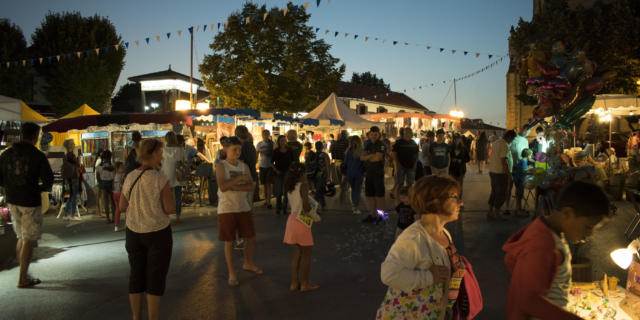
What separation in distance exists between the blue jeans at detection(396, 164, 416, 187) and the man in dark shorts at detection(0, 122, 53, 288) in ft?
22.5

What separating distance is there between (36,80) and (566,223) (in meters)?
36.3

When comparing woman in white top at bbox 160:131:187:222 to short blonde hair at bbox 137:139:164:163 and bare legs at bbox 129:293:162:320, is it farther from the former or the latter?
bare legs at bbox 129:293:162:320

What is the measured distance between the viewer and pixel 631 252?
3914 mm

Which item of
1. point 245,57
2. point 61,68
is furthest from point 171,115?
point 61,68

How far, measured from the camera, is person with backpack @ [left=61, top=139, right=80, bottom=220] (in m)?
9.56

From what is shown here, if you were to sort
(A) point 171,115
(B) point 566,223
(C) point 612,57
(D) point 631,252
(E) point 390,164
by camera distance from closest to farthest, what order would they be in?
(B) point 566,223, (D) point 631,252, (A) point 171,115, (E) point 390,164, (C) point 612,57

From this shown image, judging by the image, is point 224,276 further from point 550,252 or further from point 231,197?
point 550,252

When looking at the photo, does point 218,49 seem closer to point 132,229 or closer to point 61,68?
point 61,68

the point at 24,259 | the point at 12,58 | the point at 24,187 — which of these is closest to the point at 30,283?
the point at 24,259

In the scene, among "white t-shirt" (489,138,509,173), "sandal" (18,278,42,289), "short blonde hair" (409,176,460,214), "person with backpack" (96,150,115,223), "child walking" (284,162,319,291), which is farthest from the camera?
"person with backpack" (96,150,115,223)

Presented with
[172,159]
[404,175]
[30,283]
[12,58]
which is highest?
[12,58]

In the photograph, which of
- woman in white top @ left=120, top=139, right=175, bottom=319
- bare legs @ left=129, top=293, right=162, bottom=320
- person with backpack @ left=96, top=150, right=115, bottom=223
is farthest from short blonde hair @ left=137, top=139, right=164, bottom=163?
person with backpack @ left=96, top=150, right=115, bottom=223

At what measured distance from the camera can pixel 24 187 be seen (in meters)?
5.22

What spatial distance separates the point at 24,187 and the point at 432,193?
16.7ft
